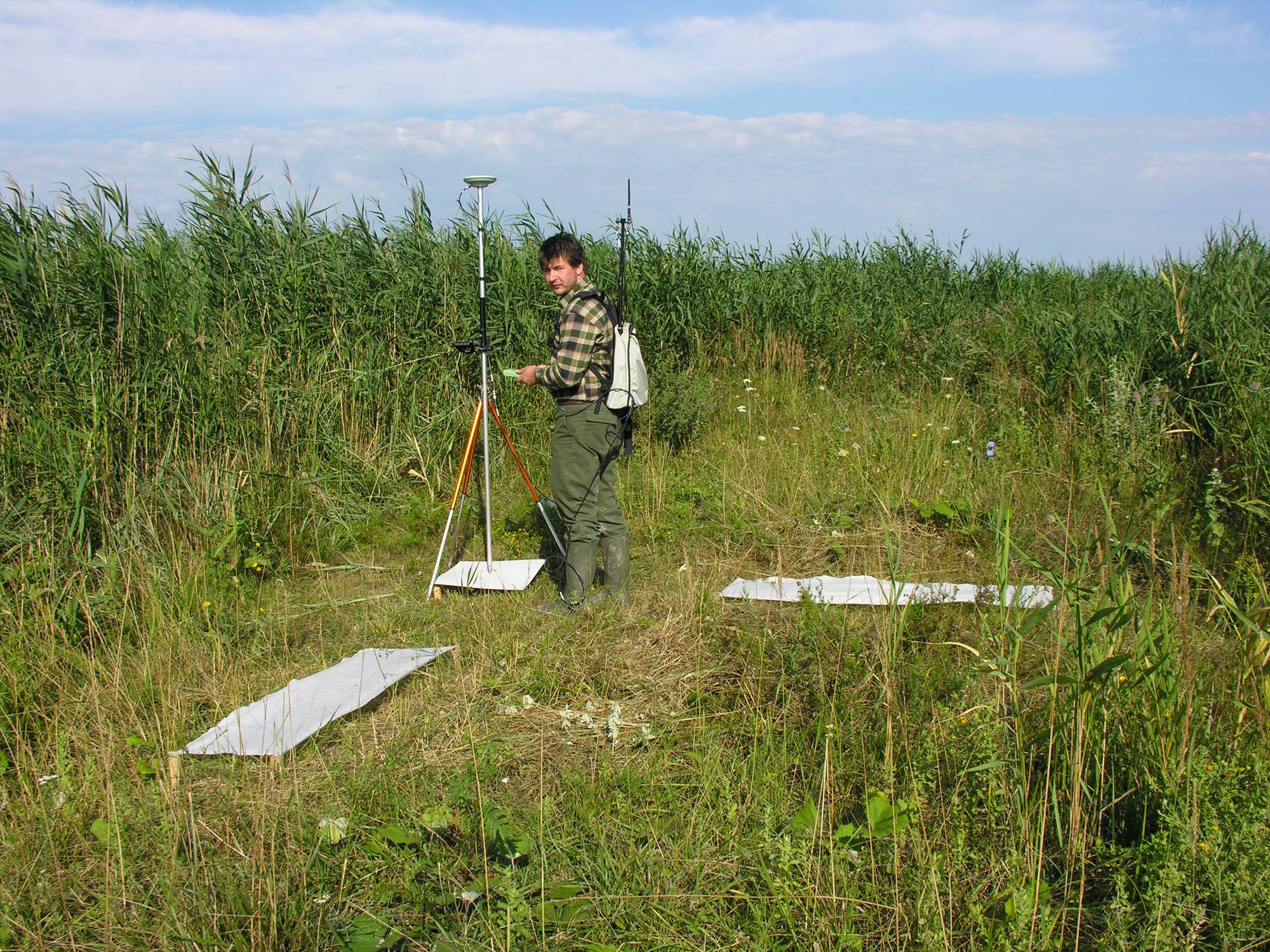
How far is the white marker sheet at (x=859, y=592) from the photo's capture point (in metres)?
4.07

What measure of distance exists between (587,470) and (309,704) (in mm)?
A: 1782

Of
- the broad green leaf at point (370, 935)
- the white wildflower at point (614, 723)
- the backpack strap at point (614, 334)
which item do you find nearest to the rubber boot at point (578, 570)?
the backpack strap at point (614, 334)

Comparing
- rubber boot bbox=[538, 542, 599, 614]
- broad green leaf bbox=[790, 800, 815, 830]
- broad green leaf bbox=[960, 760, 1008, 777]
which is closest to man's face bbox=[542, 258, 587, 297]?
rubber boot bbox=[538, 542, 599, 614]

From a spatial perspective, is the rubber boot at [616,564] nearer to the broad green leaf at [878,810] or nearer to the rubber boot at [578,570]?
the rubber boot at [578,570]

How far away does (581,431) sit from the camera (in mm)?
4633

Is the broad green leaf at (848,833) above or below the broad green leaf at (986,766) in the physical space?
below

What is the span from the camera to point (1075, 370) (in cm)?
702

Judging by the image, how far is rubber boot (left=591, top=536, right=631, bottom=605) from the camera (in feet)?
15.8

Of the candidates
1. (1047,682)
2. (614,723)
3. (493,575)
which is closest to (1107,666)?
(1047,682)

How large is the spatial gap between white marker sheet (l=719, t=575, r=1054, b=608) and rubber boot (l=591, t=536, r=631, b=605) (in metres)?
0.54

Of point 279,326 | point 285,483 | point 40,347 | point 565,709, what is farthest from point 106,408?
point 565,709

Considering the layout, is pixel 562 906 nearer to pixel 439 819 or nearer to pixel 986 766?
pixel 439 819

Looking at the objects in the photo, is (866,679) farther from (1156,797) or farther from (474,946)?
(474,946)

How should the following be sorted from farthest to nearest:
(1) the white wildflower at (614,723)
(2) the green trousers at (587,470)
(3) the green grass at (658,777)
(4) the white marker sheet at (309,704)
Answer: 1. (2) the green trousers at (587,470)
2. (1) the white wildflower at (614,723)
3. (4) the white marker sheet at (309,704)
4. (3) the green grass at (658,777)
